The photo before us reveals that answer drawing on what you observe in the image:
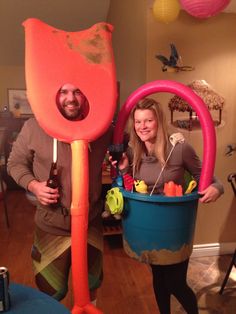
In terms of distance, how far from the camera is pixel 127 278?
88.9 inches

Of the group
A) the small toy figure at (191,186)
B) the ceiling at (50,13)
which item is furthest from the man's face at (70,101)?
the ceiling at (50,13)

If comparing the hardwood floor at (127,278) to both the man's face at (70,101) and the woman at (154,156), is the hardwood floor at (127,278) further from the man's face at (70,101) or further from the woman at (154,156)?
the man's face at (70,101)

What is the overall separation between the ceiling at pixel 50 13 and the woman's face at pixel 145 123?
2922 millimetres

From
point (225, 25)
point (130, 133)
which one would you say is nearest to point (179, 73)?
point (225, 25)

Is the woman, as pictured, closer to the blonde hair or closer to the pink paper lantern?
the blonde hair

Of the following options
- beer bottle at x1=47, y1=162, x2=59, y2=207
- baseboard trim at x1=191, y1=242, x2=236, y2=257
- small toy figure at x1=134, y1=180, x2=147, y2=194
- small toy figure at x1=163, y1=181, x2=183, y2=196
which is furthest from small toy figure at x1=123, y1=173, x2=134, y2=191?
baseboard trim at x1=191, y1=242, x2=236, y2=257

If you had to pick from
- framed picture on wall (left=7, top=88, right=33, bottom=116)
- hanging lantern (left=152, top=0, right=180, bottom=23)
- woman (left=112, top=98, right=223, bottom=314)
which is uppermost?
hanging lantern (left=152, top=0, right=180, bottom=23)

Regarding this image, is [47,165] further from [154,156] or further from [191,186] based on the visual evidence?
[191,186]

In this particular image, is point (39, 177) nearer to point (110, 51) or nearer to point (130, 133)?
point (130, 133)

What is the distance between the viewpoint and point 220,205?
2518 millimetres

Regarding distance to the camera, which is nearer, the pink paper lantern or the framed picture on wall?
the pink paper lantern

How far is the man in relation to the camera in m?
1.29

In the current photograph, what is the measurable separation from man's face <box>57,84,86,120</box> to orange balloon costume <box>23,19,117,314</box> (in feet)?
0.06

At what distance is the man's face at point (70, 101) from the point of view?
3.96 ft
